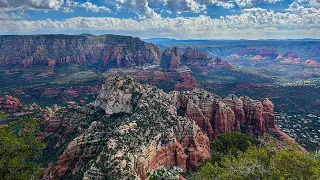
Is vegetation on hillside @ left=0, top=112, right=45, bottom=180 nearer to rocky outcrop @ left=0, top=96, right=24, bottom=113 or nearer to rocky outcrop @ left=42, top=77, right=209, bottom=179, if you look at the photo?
rocky outcrop @ left=42, top=77, right=209, bottom=179

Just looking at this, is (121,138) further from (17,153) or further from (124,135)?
(17,153)

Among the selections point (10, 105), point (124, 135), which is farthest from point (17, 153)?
point (10, 105)

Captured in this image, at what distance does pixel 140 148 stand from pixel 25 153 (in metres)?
21.8

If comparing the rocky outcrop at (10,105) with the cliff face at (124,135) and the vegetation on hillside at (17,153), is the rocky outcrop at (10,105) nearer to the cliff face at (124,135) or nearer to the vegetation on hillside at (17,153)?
the cliff face at (124,135)

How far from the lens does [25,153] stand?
107ft

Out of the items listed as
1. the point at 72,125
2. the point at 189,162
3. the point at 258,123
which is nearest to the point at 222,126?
the point at 258,123

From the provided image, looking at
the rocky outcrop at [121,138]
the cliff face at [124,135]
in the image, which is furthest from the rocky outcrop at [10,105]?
the rocky outcrop at [121,138]

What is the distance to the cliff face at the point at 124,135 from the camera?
47.9 m

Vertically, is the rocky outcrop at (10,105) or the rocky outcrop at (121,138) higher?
the rocky outcrop at (121,138)

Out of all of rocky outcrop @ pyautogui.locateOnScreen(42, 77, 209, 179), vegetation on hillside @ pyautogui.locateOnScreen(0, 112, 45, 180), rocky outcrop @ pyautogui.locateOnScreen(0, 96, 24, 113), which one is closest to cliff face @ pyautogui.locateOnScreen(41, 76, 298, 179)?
rocky outcrop @ pyautogui.locateOnScreen(42, 77, 209, 179)

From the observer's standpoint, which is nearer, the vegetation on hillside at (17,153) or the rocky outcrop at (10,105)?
the vegetation on hillside at (17,153)

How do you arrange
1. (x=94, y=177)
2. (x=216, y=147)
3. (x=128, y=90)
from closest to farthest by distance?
(x=94, y=177), (x=216, y=147), (x=128, y=90)

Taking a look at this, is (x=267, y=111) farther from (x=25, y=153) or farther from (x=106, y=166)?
(x=25, y=153)

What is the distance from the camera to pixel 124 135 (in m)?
53.1
